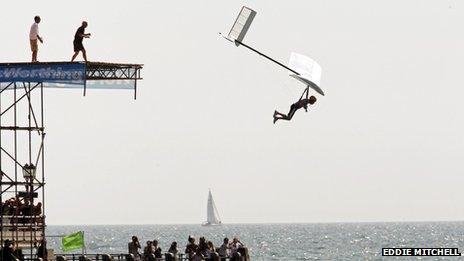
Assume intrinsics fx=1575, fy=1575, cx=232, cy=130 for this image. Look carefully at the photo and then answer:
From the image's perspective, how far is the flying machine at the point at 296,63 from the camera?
137ft

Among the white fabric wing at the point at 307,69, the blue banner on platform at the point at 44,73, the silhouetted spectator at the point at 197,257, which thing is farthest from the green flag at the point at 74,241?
the white fabric wing at the point at 307,69

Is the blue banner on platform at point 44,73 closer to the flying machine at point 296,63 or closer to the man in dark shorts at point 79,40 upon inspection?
the man in dark shorts at point 79,40

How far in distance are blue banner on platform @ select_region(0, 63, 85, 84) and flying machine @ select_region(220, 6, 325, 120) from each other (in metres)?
7.77

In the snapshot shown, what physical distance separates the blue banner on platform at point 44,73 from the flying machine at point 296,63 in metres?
7.77

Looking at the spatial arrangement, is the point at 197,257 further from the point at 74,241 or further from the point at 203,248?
the point at 74,241

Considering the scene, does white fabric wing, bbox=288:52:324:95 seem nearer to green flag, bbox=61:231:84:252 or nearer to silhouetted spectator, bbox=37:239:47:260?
silhouetted spectator, bbox=37:239:47:260

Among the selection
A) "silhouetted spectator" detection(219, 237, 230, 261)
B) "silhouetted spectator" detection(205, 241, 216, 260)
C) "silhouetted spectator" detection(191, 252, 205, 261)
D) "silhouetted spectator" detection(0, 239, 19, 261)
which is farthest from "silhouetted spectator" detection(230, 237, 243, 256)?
"silhouetted spectator" detection(0, 239, 19, 261)

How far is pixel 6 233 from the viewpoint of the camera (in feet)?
164

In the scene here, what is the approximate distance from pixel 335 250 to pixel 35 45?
10105cm

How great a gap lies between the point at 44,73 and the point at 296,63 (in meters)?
9.63

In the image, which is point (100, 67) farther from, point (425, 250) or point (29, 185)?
point (425, 250)

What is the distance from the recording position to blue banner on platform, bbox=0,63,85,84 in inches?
1903

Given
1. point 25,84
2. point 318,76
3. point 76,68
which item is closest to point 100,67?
point 76,68

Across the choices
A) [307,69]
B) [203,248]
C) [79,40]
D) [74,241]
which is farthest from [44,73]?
[307,69]
